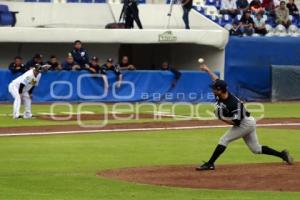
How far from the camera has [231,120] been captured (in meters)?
13.4

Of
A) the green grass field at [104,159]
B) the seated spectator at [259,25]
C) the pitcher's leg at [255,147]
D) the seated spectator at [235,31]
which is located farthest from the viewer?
the seated spectator at [259,25]

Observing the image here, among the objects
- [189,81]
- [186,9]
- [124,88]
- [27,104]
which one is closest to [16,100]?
[27,104]

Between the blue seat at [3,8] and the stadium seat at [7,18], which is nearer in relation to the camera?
the stadium seat at [7,18]

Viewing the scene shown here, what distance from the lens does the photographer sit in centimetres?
3095

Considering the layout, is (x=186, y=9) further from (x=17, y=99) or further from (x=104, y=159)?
(x=104, y=159)

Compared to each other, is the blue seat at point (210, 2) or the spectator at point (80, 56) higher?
the blue seat at point (210, 2)

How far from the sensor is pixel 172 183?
39.8 feet

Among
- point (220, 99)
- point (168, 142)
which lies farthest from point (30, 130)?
point (220, 99)

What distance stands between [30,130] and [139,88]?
33.6 ft

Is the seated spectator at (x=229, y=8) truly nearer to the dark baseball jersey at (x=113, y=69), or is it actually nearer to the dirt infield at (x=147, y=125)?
the dark baseball jersey at (x=113, y=69)

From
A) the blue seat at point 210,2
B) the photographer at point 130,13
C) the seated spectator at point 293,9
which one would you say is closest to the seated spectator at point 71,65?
the photographer at point 130,13

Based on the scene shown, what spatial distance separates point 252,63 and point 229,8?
3.43 metres

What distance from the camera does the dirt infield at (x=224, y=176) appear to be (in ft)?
39.3

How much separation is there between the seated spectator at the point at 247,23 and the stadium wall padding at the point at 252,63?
0.76m
